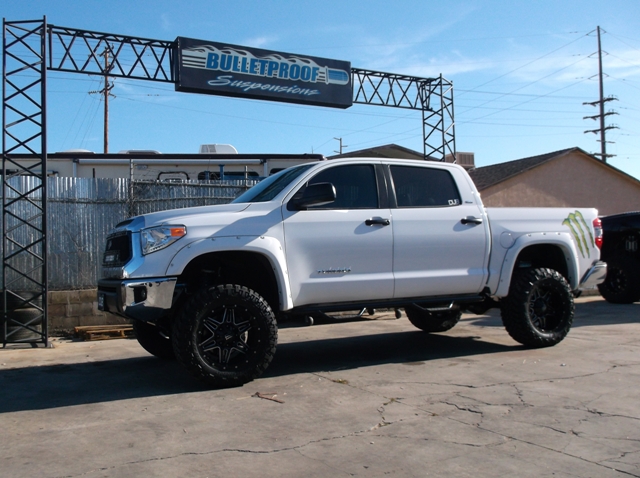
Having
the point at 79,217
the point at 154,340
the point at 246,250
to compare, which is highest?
the point at 79,217

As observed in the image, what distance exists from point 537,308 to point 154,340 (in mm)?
4438

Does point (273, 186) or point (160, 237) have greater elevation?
point (273, 186)

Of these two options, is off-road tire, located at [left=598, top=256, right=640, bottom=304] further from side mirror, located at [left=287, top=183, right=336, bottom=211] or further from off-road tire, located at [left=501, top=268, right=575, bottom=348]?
side mirror, located at [left=287, top=183, right=336, bottom=211]

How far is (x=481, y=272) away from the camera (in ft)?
22.7

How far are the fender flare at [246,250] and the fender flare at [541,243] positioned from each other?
2.61 metres

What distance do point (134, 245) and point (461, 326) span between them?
5.76 m

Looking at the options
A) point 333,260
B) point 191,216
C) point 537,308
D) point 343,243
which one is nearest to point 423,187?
point 343,243

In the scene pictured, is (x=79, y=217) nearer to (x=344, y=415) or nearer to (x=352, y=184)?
(x=352, y=184)

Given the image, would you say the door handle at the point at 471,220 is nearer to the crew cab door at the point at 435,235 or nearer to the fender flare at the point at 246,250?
the crew cab door at the point at 435,235

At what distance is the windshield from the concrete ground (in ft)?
5.93

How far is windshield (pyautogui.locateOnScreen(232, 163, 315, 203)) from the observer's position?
20.8ft

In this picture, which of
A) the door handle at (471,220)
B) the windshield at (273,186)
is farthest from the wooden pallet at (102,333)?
the door handle at (471,220)

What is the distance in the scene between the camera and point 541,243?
7.29 meters

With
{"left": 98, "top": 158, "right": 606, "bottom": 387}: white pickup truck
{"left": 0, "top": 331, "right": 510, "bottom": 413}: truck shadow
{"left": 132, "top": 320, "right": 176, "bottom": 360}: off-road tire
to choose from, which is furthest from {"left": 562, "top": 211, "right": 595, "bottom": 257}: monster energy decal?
{"left": 132, "top": 320, "right": 176, "bottom": 360}: off-road tire
